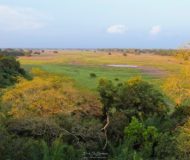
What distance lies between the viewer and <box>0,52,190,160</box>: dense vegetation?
51.1ft

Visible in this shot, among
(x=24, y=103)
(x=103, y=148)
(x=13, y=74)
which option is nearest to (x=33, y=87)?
(x=24, y=103)

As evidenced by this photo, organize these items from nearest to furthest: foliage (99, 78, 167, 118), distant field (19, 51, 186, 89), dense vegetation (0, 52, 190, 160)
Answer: dense vegetation (0, 52, 190, 160)
foliage (99, 78, 167, 118)
distant field (19, 51, 186, 89)

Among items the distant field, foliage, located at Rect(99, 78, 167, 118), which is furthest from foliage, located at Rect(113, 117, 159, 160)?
the distant field

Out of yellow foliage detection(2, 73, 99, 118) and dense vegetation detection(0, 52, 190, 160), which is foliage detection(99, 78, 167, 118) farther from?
yellow foliage detection(2, 73, 99, 118)

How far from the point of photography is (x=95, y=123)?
62.5 ft

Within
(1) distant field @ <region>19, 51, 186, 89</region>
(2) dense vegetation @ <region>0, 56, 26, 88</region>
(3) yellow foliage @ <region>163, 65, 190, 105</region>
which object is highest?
(3) yellow foliage @ <region>163, 65, 190, 105</region>

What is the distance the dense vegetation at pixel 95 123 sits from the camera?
1559cm

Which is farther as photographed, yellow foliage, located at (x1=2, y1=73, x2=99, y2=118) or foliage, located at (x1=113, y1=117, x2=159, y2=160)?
yellow foliage, located at (x1=2, y1=73, x2=99, y2=118)

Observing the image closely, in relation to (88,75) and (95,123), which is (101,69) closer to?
(88,75)

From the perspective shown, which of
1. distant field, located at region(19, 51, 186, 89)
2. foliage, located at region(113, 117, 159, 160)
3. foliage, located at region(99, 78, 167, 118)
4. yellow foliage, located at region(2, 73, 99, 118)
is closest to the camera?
foliage, located at region(113, 117, 159, 160)

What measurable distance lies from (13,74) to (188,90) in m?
21.4

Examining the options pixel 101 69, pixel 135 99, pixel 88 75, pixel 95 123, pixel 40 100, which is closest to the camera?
pixel 95 123

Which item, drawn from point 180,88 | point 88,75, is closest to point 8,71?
point 88,75

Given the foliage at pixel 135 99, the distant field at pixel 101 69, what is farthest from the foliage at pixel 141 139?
the distant field at pixel 101 69
